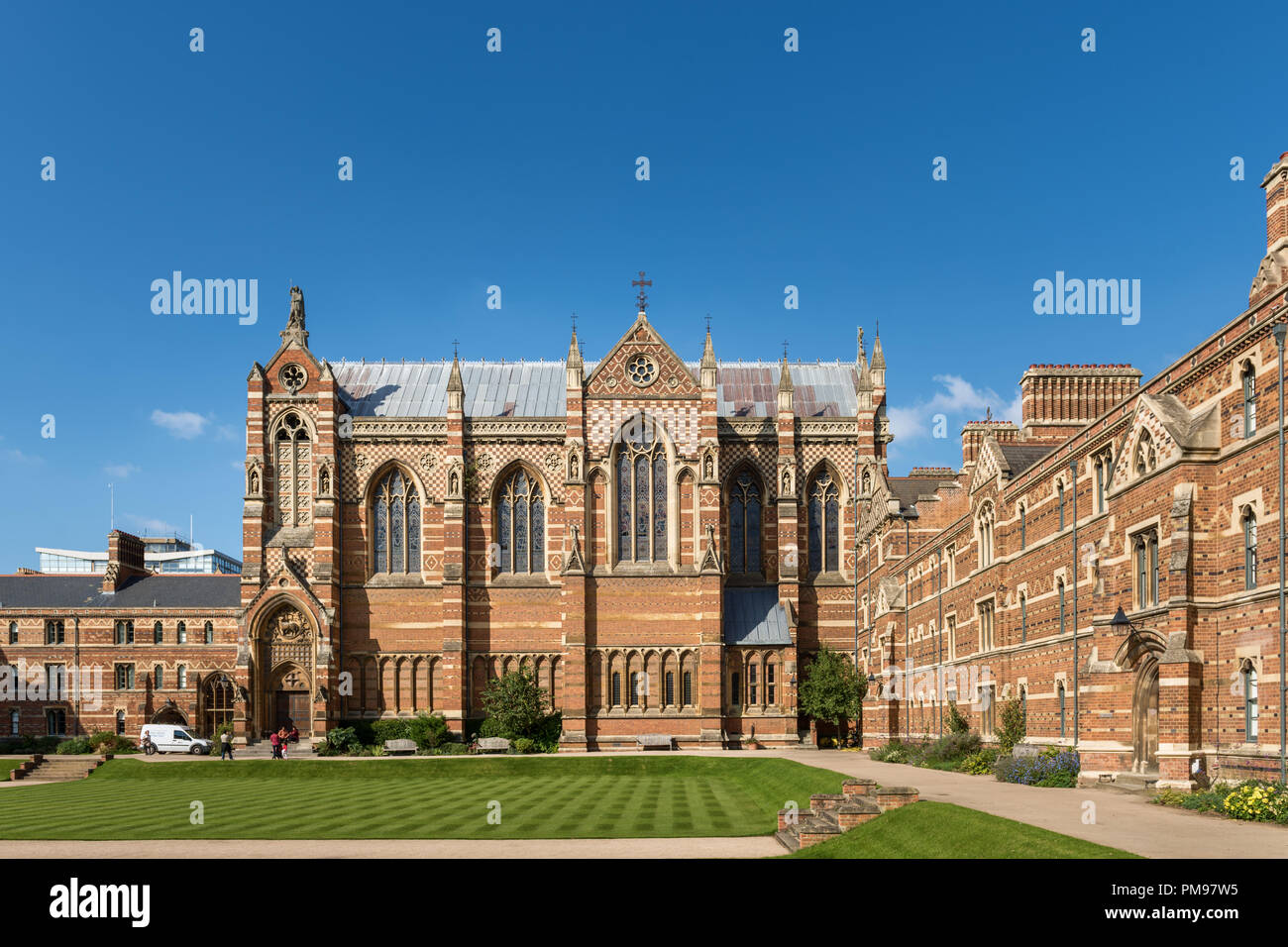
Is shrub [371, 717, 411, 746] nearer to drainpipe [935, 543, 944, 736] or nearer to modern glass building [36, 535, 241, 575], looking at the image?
drainpipe [935, 543, 944, 736]

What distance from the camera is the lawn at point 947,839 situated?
17.2m

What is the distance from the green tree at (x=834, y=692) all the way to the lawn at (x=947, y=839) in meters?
38.3

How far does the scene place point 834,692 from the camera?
6194 cm

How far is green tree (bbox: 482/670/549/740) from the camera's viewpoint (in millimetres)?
62156

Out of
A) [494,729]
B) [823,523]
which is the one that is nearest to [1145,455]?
[823,523]

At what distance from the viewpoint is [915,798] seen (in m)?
24.8

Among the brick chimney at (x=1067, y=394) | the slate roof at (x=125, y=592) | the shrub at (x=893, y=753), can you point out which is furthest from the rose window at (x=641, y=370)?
the slate roof at (x=125, y=592)

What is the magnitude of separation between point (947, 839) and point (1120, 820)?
368 centimetres

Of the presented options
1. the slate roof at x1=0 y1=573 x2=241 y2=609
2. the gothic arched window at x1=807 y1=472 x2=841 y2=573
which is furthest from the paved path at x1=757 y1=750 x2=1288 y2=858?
the slate roof at x1=0 y1=573 x2=241 y2=609

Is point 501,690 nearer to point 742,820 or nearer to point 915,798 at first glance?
point 742,820

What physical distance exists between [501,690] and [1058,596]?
3460cm

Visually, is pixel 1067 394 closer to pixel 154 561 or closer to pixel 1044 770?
pixel 1044 770

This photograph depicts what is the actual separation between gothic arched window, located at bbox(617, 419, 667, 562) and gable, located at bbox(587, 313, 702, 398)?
1917 mm
